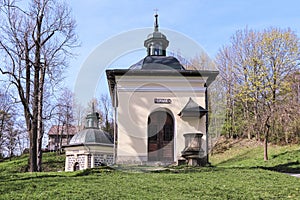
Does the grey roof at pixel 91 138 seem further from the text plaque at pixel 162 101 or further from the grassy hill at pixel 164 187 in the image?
the grassy hill at pixel 164 187

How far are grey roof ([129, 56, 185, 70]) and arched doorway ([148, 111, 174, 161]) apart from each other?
230 centimetres

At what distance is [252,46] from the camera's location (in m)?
28.5

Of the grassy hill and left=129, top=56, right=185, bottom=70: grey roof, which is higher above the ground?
left=129, top=56, right=185, bottom=70: grey roof

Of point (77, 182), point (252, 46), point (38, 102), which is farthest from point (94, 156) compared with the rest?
point (252, 46)

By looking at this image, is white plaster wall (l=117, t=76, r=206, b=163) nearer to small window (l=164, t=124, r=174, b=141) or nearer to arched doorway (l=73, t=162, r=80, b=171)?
small window (l=164, t=124, r=174, b=141)

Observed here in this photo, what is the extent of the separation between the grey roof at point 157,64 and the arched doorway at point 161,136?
2.30 m

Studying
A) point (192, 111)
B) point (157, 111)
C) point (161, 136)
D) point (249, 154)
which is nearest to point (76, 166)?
point (161, 136)

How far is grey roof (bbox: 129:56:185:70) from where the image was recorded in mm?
17750

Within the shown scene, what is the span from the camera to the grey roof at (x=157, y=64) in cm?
1775

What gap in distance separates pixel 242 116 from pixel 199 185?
22.9 meters

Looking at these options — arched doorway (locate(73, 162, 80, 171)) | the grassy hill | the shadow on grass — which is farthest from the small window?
arched doorway (locate(73, 162, 80, 171))

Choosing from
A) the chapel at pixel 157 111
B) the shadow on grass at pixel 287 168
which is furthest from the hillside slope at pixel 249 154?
the chapel at pixel 157 111

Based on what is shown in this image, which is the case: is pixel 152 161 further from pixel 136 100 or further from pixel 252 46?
pixel 252 46

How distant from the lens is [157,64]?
1805 centimetres
